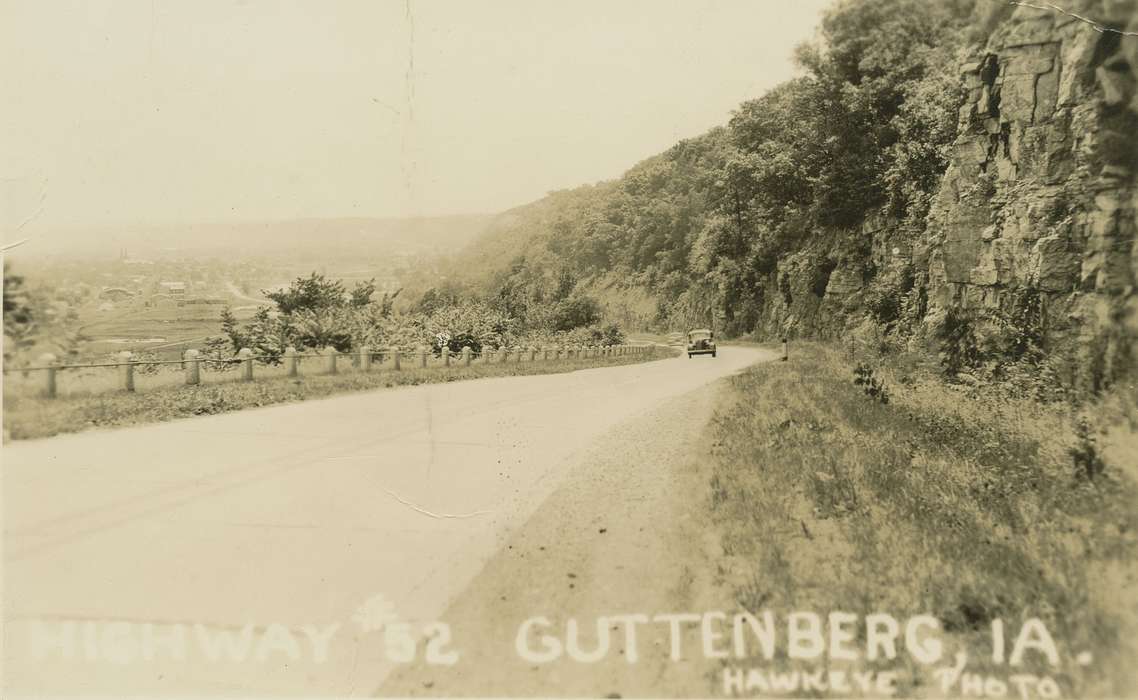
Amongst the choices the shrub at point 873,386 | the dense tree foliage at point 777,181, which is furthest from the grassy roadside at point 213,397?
the shrub at point 873,386

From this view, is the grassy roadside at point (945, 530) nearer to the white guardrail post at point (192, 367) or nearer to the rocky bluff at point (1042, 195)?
the rocky bluff at point (1042, 195)

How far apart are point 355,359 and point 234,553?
822cm

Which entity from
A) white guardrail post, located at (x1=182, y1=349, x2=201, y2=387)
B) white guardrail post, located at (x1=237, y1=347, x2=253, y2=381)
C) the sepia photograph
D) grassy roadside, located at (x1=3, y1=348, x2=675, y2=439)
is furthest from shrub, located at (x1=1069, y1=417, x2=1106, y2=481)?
white guardrail post, located at (x1=237, y1=347, x2=253, y2=381)

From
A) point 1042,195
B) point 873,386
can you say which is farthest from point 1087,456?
point 1042,195

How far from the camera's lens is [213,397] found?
8109mm

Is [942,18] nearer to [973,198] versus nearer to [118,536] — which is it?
[973,198]

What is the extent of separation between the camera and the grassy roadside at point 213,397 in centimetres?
478

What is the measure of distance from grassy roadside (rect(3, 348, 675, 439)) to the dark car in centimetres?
255

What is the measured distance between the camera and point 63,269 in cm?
507

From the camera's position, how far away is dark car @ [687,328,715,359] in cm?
828

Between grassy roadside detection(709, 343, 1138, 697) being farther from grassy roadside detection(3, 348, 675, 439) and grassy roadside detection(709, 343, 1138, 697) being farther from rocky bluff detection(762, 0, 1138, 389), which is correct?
grassy roadside detection(3, 348, 675, 439)

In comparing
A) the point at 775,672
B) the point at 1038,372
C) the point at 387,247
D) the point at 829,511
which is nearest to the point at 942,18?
the point at 1038,372

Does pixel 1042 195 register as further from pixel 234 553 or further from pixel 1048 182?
pixel 234 553

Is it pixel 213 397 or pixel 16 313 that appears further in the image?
pixel 213 397
